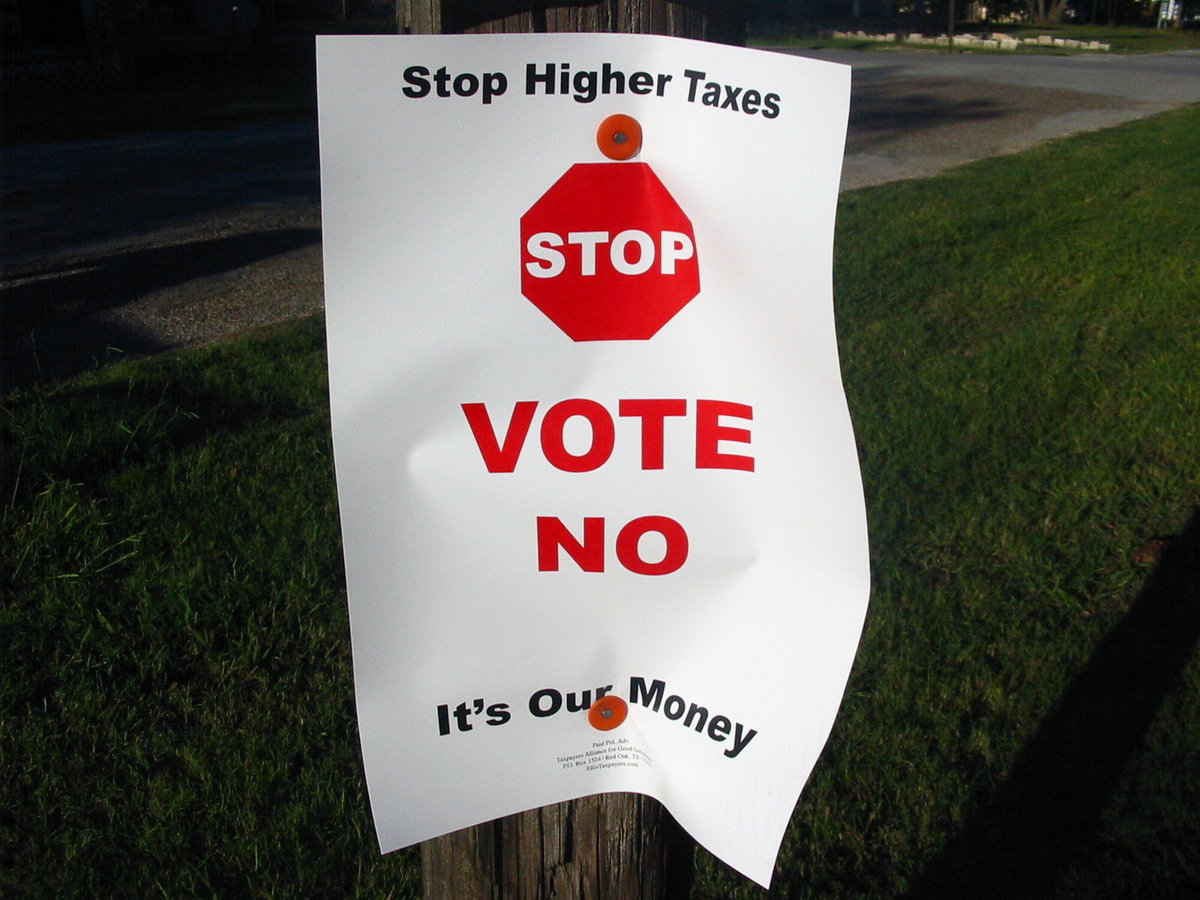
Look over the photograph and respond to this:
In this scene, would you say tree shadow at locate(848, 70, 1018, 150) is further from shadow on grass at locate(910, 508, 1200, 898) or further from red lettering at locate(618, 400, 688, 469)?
red lettering at locate(618, 400, 688, 469)

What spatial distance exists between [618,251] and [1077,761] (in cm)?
237

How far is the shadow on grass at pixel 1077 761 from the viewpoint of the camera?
8.82 ft

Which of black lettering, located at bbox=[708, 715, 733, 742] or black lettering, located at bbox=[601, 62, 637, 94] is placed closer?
black lettering, located at bbox=[601, 62, 637, 94]

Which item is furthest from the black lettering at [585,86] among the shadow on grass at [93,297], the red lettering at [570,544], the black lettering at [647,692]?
the shadow on grass at [93,297]

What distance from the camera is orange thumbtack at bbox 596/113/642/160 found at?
120 centimetres

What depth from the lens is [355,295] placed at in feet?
3.92

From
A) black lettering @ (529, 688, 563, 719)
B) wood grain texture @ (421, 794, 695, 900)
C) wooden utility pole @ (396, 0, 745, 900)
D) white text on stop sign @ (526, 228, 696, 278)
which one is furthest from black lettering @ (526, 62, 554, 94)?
wood grain texture @ (421, 794, 695, 900)

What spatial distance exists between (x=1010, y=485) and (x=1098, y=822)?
168cm

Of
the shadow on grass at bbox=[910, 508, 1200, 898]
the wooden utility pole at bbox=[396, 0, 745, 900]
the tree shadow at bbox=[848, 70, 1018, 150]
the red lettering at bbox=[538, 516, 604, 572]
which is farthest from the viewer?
the tree shadow at bbox=[848, 70, 1018, 150]

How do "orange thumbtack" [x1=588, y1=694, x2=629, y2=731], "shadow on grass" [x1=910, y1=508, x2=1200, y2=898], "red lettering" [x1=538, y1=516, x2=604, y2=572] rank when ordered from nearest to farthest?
"red lettering" [x1=538, y1=516, x2=604, y2=572], "orange thumbtack" [x1=588, y1=694, x2=629, y2=731], "shadow on grass" [x1=910, y1=508, x2=1200, y2=898]

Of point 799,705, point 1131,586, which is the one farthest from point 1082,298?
point 799,705

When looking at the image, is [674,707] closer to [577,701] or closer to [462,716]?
[577,701]

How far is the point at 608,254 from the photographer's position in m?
1.23

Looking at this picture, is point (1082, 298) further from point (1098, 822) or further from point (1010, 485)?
point (1098, 822)
